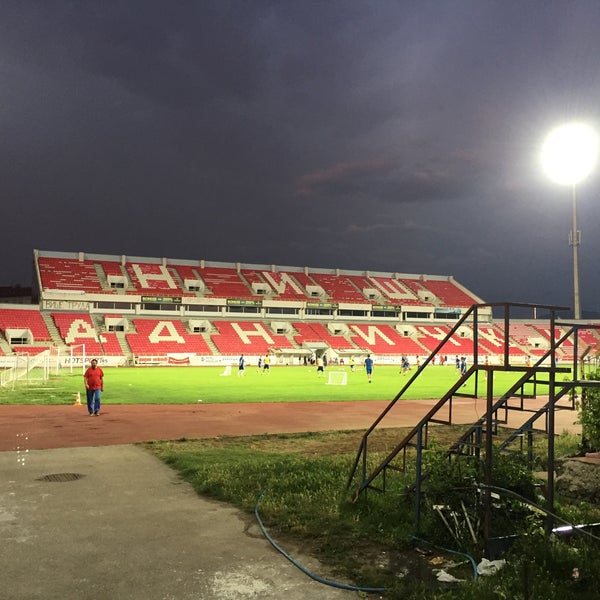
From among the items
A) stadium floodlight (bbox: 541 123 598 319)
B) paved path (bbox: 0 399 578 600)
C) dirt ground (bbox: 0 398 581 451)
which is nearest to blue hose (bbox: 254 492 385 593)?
paved path (bbox: 0 399 578 600)

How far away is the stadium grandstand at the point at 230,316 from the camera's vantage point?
203 ft

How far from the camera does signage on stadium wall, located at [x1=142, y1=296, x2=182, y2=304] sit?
74.4 m

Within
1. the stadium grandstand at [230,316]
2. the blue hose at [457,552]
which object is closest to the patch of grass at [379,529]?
the blue hose at [457,552]

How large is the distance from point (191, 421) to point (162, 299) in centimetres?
5787

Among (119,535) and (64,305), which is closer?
(119,535)

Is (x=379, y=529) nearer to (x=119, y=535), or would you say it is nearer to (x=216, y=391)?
(x=119, y=535)

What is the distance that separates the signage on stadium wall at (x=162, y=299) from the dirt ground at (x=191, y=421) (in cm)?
5227

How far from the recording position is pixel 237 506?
29.1 feet

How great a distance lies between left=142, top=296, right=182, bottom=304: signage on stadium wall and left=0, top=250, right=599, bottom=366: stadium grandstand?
151 millimetres

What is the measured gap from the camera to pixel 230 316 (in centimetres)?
7906

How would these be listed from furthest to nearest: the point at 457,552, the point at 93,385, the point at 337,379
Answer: the point at 337,379, the point at 93,385, the point at 457,552

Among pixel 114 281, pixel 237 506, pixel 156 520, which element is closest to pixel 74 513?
pixel 156 520

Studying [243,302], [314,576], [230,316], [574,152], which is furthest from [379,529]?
[243,302]

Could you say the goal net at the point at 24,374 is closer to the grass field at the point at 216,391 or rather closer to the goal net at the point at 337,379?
the grass field at the point at 216,391
